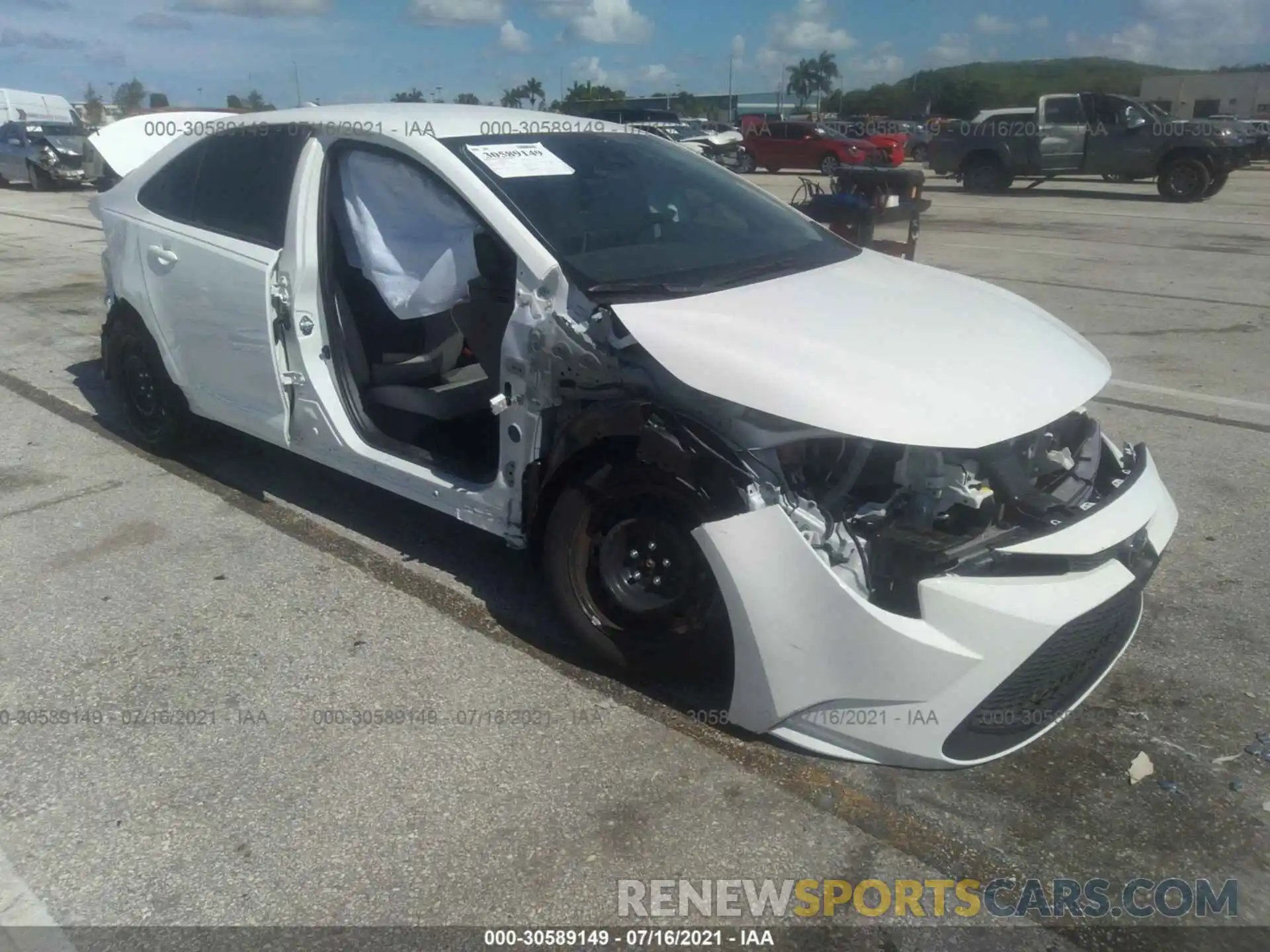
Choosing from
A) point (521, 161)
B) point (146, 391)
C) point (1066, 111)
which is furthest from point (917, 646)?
point (1066, 111)

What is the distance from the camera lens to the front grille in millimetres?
2586

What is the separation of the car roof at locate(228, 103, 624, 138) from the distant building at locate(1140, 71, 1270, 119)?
61.5 meters

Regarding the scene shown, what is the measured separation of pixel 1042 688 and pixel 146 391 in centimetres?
430

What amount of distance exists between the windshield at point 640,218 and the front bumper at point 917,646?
3.29ft

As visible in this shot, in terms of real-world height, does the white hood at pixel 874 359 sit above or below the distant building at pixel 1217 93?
below

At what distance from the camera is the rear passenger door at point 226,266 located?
13.2 ft

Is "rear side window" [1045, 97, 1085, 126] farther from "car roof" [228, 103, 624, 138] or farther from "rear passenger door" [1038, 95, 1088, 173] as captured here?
"car roof" [228, 103, 624, 138]

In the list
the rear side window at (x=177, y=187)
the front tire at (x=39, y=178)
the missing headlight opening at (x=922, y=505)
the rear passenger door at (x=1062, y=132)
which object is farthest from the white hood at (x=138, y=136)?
the front tire at (x=39, y=178)

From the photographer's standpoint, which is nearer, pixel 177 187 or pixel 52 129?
pixel 177 187

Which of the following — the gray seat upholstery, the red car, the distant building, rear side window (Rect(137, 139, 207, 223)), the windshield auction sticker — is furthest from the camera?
the distant building

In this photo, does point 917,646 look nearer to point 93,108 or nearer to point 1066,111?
point 1066,111

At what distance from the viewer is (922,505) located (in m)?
2.75

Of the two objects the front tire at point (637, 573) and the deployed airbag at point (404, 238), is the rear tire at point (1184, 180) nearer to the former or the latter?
the deployed airbag at point (404, 238)

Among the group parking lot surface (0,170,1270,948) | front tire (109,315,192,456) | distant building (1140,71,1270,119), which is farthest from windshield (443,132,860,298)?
distant building (1140,71,1270,119)
